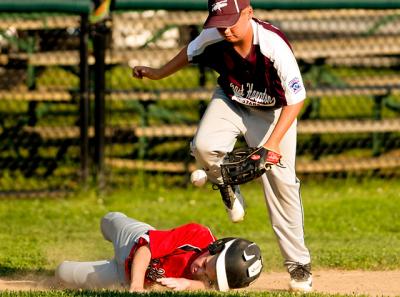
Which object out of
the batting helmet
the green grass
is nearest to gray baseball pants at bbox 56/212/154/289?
the batting helmet

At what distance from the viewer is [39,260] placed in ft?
24.7

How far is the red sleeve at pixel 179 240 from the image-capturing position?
5820 millimetres

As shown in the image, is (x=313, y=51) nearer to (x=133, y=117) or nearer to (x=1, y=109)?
(x=133, y=117)

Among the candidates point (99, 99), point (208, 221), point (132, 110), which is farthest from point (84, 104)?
point (132, 110)

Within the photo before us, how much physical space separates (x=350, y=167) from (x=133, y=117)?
3.16m

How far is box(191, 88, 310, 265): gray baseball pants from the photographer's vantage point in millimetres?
6070

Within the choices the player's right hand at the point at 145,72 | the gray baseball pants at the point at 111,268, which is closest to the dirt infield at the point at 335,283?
the gray baseball pants at the point at 111,268

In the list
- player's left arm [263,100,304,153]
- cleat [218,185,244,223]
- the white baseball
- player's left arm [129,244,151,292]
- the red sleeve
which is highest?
player's left arm [263,100,304,153]

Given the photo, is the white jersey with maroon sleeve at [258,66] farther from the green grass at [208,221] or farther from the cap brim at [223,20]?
the green grass at [208,221]

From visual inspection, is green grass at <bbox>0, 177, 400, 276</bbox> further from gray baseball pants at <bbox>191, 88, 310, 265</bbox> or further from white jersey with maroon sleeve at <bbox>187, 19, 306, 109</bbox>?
white jersey with maroon sleeve at <bbox>187, 19, 306, 109</bbox>

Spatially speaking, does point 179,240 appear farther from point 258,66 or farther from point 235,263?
point 258,66

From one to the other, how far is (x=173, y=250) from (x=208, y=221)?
324cm

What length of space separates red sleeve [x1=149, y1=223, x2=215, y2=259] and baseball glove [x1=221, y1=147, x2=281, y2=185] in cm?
34

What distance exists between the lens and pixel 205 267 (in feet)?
18.1
